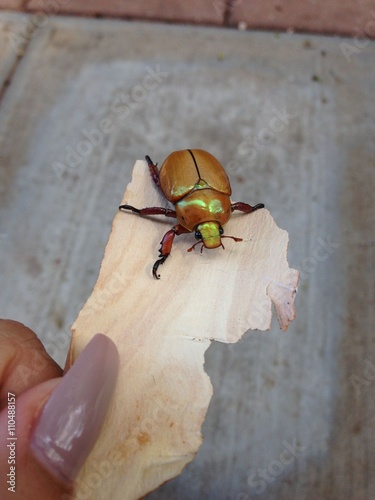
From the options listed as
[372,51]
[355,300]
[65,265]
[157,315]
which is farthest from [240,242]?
[372,51]

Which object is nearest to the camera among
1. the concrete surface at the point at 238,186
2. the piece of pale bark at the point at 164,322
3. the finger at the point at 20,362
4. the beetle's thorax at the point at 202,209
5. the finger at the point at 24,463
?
the finger at the point at 24,463

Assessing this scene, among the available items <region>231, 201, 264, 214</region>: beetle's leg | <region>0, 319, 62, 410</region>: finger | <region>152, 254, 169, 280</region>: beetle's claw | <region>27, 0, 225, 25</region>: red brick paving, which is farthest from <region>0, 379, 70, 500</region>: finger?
<region>27, 0, 225, 25</region>: red brick paving

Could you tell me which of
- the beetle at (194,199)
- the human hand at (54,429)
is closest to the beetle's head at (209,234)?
the beetle at (194,199)

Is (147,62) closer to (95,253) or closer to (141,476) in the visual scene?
(95,253)

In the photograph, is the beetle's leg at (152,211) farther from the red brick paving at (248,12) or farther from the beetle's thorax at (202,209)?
the red brick paving at (248,12)

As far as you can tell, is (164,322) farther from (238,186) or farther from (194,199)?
(238,186)

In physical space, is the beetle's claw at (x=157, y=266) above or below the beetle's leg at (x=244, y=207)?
below

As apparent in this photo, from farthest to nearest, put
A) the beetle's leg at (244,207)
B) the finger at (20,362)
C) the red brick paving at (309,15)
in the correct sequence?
1. the red brick paving at (309,15)
2. the beetle's leg at (244,207)
3. the finger at (20,362)
